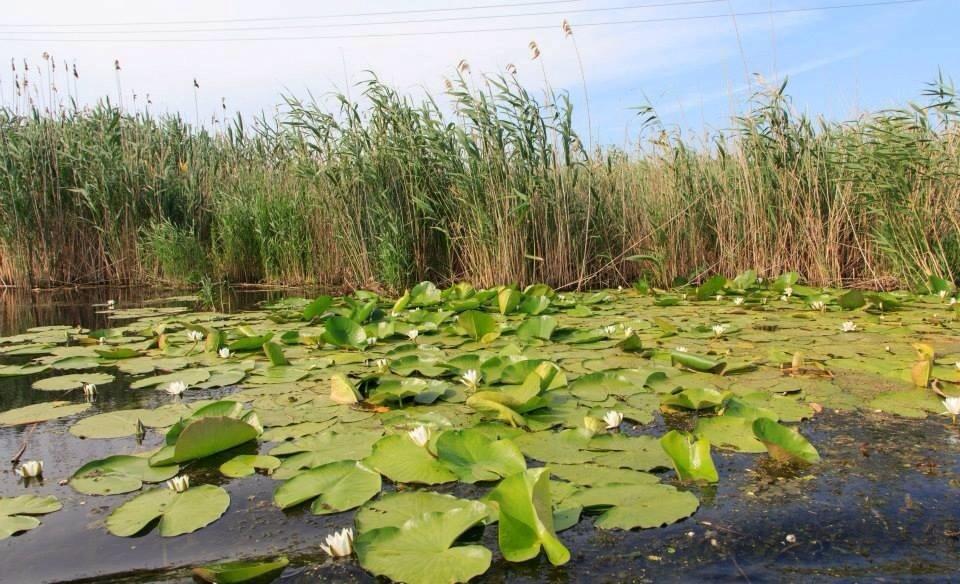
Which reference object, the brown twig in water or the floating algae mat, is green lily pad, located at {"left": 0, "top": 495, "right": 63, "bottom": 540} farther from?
the brown twig in water

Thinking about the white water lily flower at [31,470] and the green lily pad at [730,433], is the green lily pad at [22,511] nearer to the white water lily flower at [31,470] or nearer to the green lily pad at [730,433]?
the white water lily flower at [31,470]

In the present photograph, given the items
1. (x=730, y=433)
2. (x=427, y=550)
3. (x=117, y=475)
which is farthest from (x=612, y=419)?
(x=117, y=475)

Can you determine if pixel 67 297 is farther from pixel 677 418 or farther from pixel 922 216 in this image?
pixel 922 216

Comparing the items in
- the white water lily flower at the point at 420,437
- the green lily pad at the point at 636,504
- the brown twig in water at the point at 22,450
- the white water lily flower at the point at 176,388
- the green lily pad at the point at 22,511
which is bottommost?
the green lily pad at the point at 636,504

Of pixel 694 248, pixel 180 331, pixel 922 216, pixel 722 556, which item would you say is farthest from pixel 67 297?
pixel 922 216

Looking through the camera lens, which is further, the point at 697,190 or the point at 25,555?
the point at 697,190

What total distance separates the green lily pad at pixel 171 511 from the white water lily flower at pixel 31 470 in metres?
0.43

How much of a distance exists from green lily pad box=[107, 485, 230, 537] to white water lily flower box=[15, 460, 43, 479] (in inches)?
17.0

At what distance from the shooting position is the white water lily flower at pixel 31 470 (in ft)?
6.14

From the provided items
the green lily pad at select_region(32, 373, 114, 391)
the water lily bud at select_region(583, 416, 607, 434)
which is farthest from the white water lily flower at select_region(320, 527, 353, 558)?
the green lily pad at select_region(32, 373, 114, 391)

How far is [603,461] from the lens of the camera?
1849 millimetres

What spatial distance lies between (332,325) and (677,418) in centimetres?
191

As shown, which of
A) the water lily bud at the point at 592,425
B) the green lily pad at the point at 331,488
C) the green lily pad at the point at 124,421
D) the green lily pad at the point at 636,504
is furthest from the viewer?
the green lily pad at the point at 124,421

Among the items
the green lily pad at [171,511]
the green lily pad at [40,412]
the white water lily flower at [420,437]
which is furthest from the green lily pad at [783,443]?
the green lily pad at [40,412]
